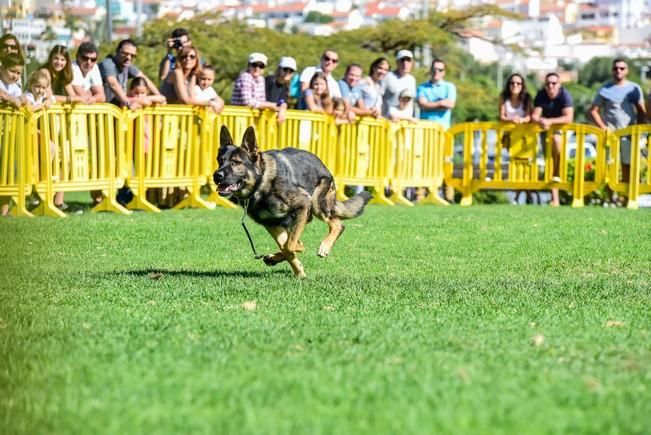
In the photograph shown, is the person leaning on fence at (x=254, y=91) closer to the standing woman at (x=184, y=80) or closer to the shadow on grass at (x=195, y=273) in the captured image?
the standing woman at (x=184, y=80)

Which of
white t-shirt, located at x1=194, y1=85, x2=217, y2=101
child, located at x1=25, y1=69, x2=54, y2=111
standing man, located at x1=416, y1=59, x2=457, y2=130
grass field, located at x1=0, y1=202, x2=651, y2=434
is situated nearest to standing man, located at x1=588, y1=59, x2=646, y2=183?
standing man, located at x1=416, y1=59, x2=457, y2=130

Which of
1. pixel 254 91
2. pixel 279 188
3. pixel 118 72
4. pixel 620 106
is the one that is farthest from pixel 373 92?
pixel 279 188

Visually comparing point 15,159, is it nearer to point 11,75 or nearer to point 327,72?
point 11,75

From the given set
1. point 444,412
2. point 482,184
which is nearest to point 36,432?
point 444,412

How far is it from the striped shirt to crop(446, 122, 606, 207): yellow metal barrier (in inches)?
170

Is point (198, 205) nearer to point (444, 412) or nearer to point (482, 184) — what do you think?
point (482, 184)

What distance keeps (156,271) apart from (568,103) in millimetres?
10660

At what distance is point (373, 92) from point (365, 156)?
950mm

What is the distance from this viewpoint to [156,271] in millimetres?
10539

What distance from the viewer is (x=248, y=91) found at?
56.6 feet

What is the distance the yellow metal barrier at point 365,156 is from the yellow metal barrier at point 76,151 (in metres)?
3.87

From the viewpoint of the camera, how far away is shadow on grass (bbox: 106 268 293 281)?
10.2m

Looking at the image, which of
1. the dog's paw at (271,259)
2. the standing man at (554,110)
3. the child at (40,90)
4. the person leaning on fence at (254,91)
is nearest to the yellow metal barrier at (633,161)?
the standing man at (554,110)

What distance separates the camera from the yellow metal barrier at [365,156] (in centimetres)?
1870
